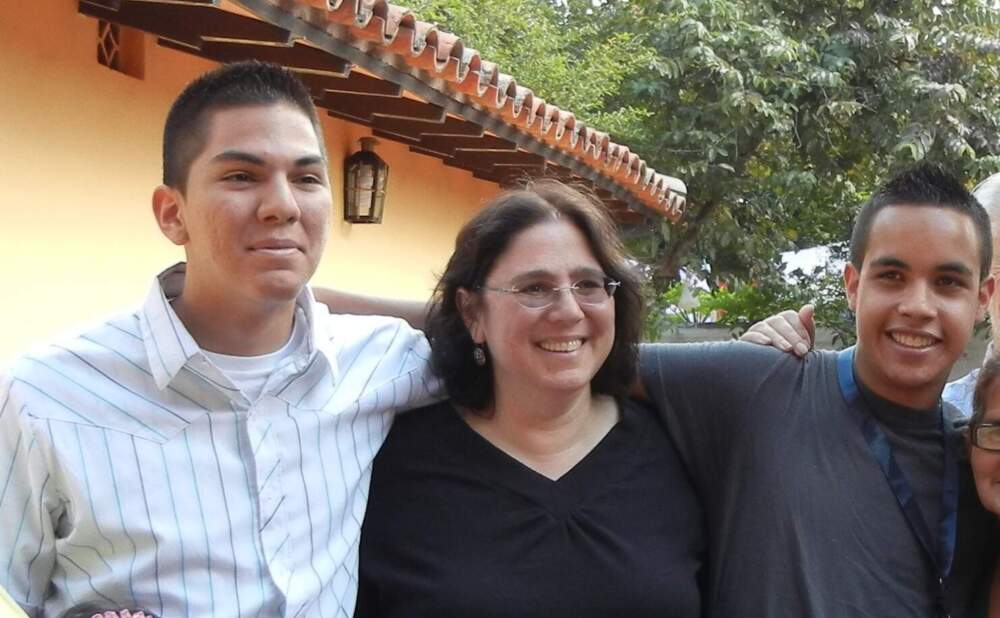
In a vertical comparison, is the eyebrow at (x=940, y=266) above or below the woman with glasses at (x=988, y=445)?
above

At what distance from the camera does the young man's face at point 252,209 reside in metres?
2.16

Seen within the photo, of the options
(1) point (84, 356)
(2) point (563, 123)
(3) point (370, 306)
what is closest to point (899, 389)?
(3) point (370, 306)

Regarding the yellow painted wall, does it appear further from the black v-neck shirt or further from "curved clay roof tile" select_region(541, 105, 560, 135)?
the black v-neck shirt

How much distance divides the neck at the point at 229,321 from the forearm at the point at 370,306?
0.62 m

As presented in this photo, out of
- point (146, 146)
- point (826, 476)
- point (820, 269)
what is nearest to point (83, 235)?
point (146, 146)

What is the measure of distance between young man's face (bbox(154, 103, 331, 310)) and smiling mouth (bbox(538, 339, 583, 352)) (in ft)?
1.77

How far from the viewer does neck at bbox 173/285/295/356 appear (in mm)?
2240

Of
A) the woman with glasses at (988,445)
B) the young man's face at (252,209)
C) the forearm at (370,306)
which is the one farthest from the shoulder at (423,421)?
the woman with glasses at (988,445)

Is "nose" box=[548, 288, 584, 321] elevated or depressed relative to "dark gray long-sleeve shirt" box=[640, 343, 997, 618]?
elevated

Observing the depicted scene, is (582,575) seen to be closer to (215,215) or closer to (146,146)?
(215,215)

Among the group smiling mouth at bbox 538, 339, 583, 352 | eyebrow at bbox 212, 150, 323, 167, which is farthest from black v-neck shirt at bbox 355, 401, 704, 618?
eyebrow at bbox 212, 150, 323, 167

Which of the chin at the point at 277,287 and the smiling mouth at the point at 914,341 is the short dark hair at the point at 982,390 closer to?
the smiling mouth at the point at 914,341

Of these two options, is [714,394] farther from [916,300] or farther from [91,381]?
[91,381]

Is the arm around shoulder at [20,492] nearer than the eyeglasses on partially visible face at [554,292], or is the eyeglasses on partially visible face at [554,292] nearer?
the arm around shoulder at [20,492]
